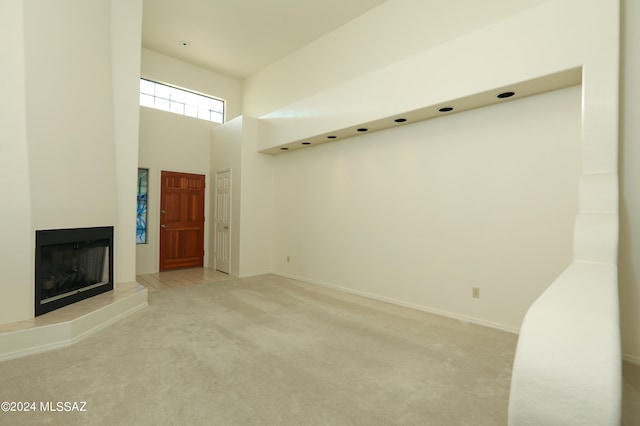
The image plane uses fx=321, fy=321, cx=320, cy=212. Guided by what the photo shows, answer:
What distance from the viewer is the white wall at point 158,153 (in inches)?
240

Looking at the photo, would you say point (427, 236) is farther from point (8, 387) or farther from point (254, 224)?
point (8, 387)

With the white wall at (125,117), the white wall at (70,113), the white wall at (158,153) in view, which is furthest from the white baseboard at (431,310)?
the white wall at (70,113)

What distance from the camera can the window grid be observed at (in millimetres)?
6340

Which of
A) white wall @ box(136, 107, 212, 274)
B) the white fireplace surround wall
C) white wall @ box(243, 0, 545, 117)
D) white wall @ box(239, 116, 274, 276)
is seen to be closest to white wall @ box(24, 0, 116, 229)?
the white fireplace surround wall

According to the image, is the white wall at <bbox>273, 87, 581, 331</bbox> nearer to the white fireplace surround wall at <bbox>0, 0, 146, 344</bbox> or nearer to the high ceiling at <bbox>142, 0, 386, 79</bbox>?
the high ceiling at <bbox>142, 0, 386, 79</bbox>

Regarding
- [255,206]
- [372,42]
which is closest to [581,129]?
[372,42]

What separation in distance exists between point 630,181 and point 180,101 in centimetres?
722

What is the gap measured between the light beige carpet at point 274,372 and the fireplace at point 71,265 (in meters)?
0.59

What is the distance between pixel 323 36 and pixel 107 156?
397cm

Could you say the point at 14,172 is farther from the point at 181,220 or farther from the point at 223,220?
the point at 181,220

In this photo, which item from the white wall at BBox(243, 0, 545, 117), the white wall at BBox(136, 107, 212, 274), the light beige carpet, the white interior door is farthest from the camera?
the white interior door

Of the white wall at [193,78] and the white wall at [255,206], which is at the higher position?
the white wall at [193,78]

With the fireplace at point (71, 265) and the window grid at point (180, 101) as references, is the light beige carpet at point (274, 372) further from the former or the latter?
the window grid at point (180, 101)

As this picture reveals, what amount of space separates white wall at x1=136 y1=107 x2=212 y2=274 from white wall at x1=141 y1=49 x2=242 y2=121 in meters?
0.79
